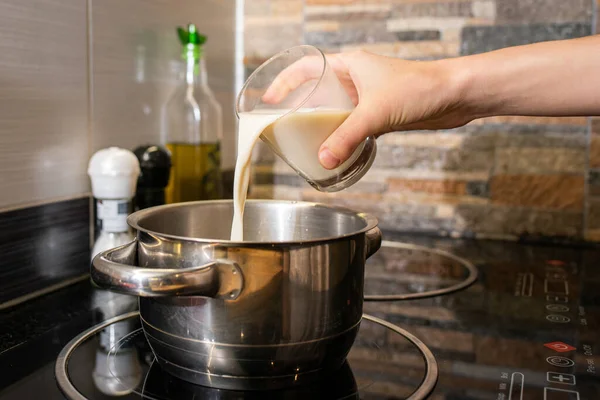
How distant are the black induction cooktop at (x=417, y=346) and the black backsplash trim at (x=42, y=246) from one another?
34 millimetres

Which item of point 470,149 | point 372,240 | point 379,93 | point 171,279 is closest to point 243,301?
point 171,279

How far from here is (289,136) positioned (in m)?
0.62

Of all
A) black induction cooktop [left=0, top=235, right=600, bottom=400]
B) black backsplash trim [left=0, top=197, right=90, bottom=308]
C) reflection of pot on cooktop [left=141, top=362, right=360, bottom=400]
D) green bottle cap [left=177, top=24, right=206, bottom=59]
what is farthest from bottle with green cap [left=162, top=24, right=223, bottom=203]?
reflection of pot on cooktop [left=141, top=362, right=360, bottom=400]

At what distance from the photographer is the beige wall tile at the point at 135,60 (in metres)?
0.94

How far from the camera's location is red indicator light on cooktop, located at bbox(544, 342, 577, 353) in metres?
0.67

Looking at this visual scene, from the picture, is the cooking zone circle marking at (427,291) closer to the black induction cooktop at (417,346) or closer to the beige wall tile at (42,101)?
the black induction cooktop at (417,346)

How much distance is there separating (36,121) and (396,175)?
0.77 meters

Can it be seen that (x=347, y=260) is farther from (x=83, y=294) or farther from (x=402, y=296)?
(x=83, y=294)

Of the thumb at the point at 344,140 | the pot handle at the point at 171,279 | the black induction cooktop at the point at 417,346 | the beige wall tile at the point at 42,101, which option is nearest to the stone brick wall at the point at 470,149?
the black induction cooktop at the point at 417,346

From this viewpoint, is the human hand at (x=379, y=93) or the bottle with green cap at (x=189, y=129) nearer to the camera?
the human hand at (x=379, y=93)

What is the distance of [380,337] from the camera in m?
0.69

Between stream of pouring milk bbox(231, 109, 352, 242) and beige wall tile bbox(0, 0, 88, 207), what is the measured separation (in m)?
0.31

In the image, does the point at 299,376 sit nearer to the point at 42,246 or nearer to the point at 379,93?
the point at 379,93

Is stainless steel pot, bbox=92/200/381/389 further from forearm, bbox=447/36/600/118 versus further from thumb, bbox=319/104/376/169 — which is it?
forearm, bbox=447/36/600/118
